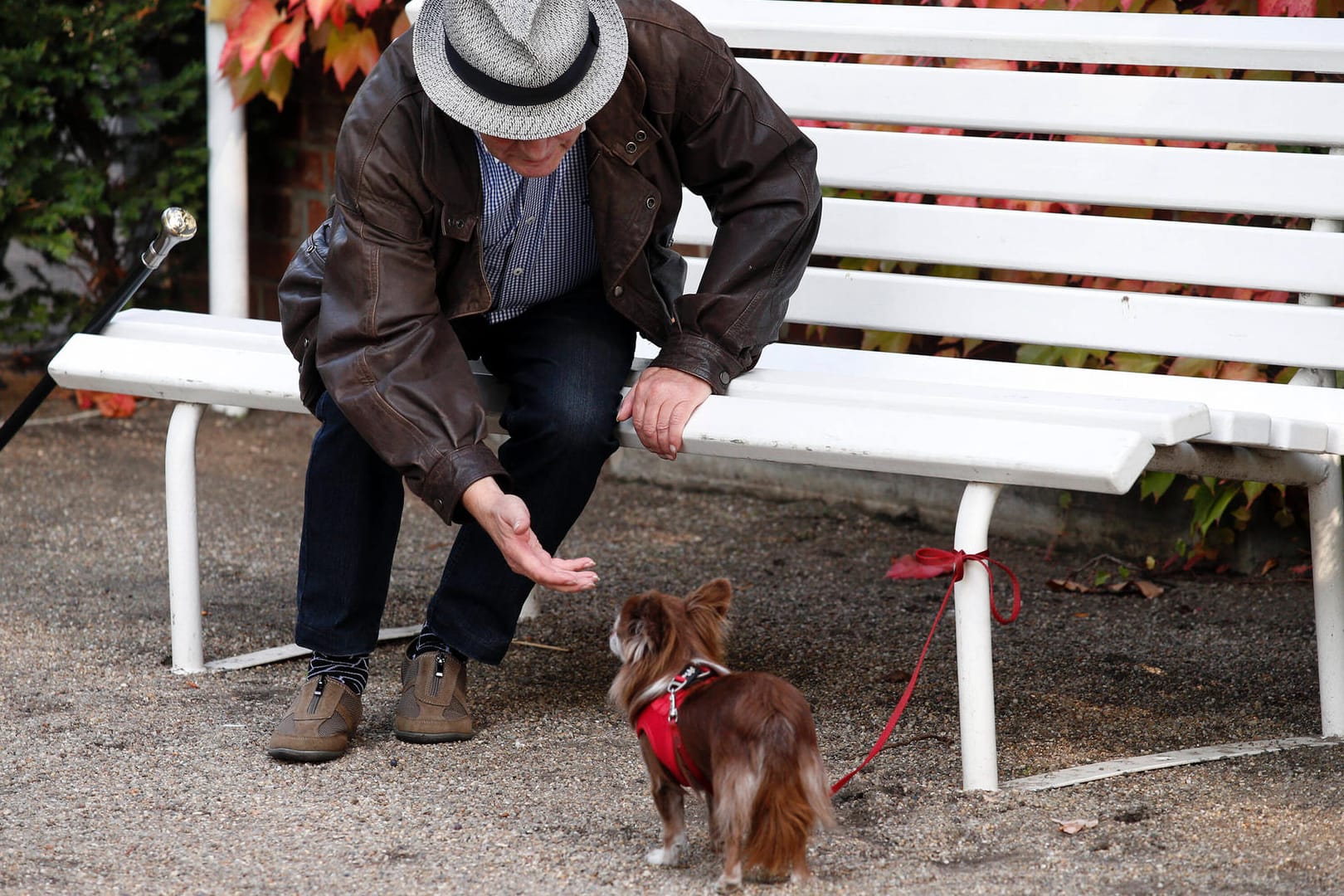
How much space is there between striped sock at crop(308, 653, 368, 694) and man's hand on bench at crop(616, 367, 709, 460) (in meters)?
0.65

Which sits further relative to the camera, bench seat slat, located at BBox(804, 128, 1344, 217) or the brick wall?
the brick wall

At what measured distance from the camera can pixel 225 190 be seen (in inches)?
202

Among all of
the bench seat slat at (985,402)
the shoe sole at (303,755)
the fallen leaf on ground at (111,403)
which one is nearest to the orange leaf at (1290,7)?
the bench seat slat at (985,402)

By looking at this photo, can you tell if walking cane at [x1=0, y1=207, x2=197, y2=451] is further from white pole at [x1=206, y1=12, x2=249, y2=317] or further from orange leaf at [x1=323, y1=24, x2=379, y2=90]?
white pole at [x1=206, y1=12, x2=249, y2=317]

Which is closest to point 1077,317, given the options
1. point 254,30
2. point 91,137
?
point 254,30

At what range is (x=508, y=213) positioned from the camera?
8.86 feet

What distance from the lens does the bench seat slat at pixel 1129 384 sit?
252 centimetres

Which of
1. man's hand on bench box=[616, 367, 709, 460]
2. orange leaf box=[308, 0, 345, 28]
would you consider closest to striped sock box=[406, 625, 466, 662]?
man's hand on bench box=[616, 367, 709, 460]

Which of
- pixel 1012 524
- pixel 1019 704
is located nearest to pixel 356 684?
pixel 1019 704

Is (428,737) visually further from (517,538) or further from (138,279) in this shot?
(138,279)

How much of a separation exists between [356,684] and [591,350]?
71 cm

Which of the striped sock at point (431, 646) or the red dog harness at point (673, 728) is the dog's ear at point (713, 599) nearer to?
the red dog harness at point (673, 728)

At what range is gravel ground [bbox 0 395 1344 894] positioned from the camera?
7.52 ft

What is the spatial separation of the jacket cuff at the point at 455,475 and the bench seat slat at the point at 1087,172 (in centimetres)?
111
